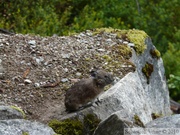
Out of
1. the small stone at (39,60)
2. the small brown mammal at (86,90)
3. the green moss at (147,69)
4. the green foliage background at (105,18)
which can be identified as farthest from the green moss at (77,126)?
the green foliage background at (105,18)

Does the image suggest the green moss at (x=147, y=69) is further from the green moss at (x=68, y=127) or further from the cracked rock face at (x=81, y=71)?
the green moss at (x=68, y=127)

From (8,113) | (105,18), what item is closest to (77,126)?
(8,113)

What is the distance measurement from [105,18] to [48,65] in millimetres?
8330

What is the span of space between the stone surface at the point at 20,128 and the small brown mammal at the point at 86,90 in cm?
121

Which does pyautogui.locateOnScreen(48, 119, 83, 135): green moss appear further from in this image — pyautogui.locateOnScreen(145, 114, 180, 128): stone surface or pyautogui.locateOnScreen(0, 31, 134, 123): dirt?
pyautogui.locateOnScreen(145, 114, 180, 128): stone surface

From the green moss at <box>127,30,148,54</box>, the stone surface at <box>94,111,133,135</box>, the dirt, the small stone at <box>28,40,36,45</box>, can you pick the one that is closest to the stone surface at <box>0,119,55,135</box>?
the stone surface at <box>94,111,133,135</box>

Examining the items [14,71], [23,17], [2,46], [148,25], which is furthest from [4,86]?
[148,25]

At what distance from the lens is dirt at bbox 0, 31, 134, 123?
7152 mm

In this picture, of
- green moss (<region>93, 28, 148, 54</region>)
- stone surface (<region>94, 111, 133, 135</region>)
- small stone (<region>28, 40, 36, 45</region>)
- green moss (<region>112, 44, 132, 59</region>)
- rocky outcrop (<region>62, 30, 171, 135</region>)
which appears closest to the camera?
stone surface (<region>94, 111, 133, 135</region>)

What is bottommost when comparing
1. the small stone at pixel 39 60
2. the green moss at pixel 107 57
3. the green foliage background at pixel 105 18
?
the green foliage background at pixel 105 18

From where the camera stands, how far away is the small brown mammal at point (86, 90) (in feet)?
21.2

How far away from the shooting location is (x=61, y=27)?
14.1m

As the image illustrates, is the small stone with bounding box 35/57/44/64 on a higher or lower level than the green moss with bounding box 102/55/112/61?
lower

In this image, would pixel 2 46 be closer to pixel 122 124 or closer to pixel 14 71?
pixel 14 71
